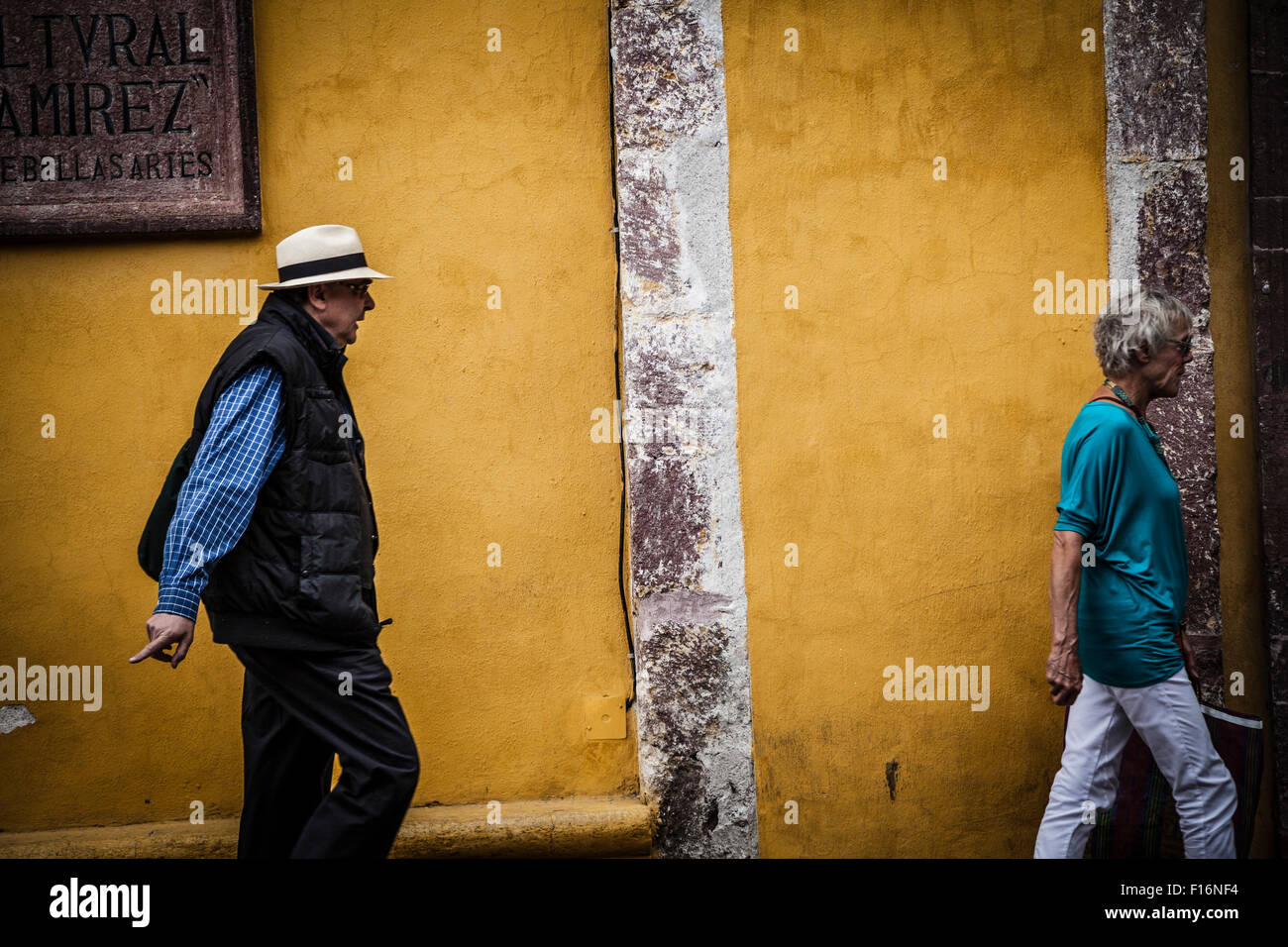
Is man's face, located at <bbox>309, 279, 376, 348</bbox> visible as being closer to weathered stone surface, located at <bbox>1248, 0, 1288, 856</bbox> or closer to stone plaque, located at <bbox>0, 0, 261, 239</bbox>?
stone plaque, located at <bbox>0, 0, 261, 239</bbox>

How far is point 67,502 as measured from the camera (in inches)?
143

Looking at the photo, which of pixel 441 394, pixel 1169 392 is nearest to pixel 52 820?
pixel 441 394

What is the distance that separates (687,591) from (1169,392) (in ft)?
5.29

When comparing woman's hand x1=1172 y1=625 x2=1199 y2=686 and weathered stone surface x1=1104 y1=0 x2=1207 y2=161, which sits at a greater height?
weathered stone surface x1=1104 y1=0 x2=1207 y2=161

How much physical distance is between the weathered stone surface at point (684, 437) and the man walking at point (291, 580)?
110 cm

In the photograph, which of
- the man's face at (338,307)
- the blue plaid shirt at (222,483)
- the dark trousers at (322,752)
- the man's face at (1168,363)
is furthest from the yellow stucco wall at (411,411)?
the man's face at (1168,363)

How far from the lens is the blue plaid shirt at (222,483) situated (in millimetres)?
2461

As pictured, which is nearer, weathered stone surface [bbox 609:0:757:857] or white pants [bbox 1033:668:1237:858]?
white pants [bbox 1033:668:1237:858]

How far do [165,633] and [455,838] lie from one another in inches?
59.3

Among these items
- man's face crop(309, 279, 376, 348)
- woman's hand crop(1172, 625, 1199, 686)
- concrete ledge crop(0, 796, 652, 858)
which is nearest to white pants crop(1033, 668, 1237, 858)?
woman's hand crop(1172, 625, 1199, 686)

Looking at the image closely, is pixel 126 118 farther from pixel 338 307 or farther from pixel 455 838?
pixel 455 838

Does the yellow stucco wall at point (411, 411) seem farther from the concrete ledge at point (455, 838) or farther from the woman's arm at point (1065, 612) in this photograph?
the woman's arm at point (1065, 612)

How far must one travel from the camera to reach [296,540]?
2645mm

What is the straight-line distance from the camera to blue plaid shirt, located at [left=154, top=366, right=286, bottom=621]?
2461mm
